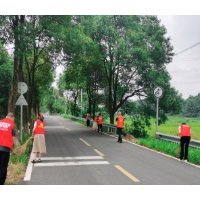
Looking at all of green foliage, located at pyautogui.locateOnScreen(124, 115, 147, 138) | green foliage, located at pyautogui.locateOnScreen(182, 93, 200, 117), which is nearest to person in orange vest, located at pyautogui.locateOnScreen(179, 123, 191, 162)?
green foliage, located at pyautogui.locateOnScreen(124, 115, 147, 138)

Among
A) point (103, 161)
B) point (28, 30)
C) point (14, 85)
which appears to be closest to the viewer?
point (103, 161)

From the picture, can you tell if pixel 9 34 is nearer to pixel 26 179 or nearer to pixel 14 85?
pixel 14 85

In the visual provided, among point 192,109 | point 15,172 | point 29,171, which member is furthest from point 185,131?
point 192,109

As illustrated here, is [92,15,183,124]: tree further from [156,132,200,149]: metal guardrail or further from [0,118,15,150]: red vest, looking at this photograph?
[0,118,15,150]: red vest

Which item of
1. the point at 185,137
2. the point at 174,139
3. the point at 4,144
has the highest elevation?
the point at 4,144

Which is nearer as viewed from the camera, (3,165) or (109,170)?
(3,165)

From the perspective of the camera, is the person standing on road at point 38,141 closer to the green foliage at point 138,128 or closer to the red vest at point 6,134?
the red vest at point 6,134

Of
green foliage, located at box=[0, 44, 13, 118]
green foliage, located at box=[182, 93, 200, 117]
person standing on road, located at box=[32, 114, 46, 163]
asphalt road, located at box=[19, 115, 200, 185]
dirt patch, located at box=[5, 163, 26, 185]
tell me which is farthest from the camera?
green foliage, located at box=[182, 93, 200, 117]

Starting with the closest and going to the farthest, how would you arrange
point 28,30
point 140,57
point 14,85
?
point 28,30 < point 14,85 < point 140,57

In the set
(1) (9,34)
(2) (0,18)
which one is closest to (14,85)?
(1) (9,34)

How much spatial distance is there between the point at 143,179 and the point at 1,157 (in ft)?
12.1

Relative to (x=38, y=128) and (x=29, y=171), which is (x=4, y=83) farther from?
(x=29, y=171)

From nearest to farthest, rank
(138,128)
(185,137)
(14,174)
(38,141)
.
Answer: (14,174) < (38,141) < (185,137) < (138,128)

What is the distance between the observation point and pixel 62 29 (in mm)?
12734
